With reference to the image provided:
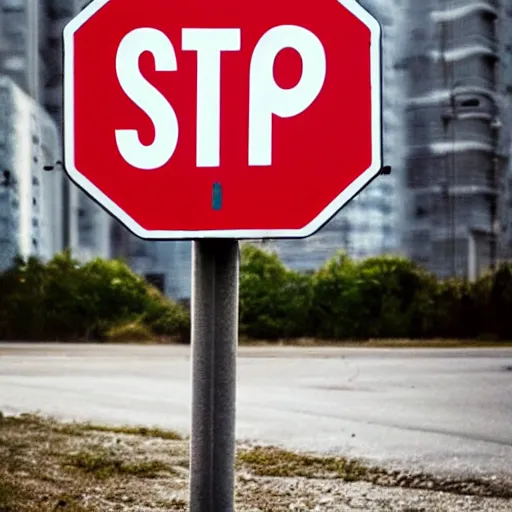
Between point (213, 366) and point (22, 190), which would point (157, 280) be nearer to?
point (22, 190)

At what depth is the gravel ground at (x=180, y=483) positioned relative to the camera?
5.98 feet

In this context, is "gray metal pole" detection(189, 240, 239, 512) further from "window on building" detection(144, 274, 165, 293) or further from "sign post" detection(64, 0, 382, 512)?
"window on building" detection(144, 274, 165, 293)

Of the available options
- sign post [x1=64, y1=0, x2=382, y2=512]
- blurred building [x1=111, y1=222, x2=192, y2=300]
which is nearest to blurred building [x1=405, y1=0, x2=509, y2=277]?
blurred building [x1=111, y1=222, x2=192, y2=300]

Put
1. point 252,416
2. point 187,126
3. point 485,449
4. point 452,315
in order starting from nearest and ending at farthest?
1. point 187,126
2. point 485,449
3. point 452,315
4. point 252,416

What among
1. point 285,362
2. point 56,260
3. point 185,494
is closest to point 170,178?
point 185,494

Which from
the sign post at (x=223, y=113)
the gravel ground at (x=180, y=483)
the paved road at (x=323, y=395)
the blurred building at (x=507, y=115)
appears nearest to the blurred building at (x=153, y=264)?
the paved road at (x=323, y=395)

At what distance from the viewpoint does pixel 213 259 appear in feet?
2.46

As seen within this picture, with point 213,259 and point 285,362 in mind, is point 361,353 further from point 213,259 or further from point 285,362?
point 213,259

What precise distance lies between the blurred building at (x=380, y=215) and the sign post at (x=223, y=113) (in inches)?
58.5

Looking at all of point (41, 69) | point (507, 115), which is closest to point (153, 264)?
point (41, 69)

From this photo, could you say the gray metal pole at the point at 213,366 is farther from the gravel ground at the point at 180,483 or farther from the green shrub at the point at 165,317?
the green shrub at the point at 165,317

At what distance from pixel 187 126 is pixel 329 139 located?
13 cm

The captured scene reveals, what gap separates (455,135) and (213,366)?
220 cm

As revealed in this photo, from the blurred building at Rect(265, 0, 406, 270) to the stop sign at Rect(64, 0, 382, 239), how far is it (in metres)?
1.49
